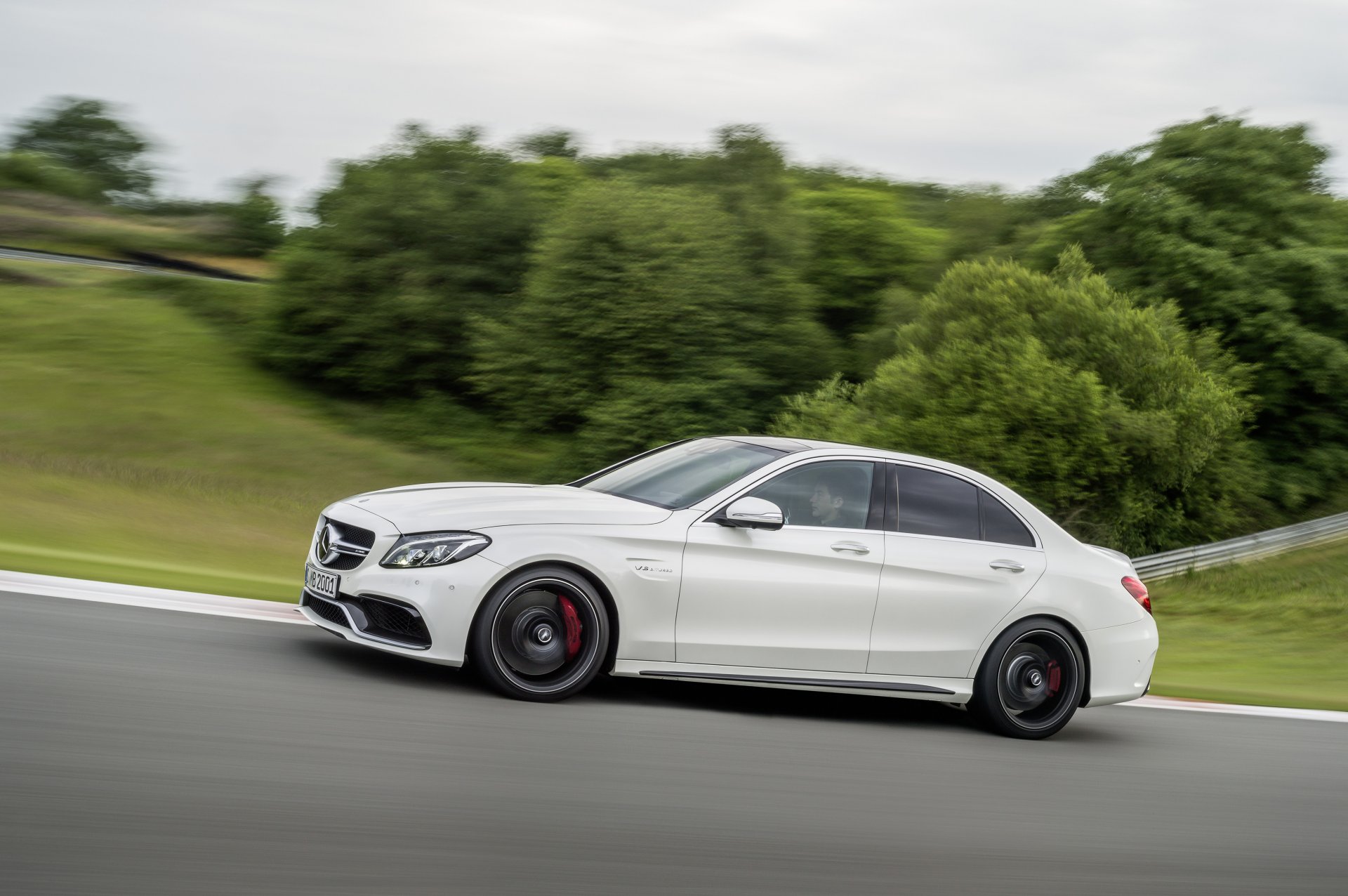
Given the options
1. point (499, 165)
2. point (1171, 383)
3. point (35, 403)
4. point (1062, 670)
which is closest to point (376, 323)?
point (499, 165)

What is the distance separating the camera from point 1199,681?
13.2m

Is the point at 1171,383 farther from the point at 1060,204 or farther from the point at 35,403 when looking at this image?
the point at 35,403

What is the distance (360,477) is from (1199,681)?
35629 mm

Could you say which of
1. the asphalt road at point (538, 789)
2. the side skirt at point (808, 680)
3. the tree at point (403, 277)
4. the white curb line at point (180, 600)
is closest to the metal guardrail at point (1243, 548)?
the white curb line at point (180, 600)

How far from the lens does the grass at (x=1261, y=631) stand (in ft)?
42.3

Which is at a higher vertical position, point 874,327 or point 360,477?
point 874,327

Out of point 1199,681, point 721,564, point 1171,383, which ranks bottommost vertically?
point 1199,681

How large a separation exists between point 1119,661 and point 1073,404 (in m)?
27.3

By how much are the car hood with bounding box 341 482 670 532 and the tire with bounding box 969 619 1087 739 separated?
7.21 ft

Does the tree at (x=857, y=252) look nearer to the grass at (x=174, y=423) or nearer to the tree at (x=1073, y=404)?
the grass at (x=174, y=423)

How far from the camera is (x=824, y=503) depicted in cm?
734

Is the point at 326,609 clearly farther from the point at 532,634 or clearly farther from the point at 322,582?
the point at 532,634

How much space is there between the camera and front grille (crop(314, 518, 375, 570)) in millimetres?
6566

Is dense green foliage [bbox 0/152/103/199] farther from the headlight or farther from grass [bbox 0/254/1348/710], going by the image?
the headlight
